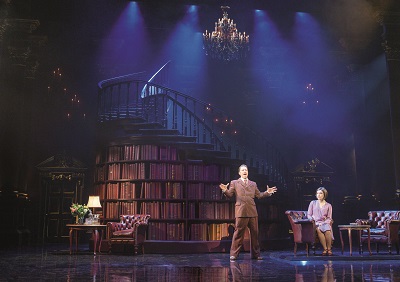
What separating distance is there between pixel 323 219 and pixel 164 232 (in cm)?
323

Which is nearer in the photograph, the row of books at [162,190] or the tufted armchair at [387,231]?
the tufted armchair at [387,231]

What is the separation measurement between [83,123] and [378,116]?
27.3 feet

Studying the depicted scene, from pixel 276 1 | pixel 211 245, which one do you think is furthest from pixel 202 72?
pixel 211 245

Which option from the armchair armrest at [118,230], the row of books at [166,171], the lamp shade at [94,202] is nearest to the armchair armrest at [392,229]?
the row of books at [166,171]

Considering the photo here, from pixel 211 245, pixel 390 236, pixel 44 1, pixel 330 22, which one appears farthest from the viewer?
pixel 330 22

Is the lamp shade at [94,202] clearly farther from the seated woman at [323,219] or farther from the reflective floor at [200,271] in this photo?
the seated woman at [323,219]

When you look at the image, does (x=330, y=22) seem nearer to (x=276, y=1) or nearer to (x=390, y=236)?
(x=276, y=1)

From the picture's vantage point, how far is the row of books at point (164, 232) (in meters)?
9.20

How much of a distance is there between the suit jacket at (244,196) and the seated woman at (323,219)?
1079mm

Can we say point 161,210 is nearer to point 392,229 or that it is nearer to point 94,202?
point 94,202

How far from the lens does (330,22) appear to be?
1271cm

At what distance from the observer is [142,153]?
944cm

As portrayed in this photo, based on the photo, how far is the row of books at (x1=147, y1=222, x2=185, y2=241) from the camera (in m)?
9.20

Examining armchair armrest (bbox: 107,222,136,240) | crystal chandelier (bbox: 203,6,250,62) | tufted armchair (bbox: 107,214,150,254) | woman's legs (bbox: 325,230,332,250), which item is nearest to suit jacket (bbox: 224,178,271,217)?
woman's legs (bbox: 325,230,332,250)
